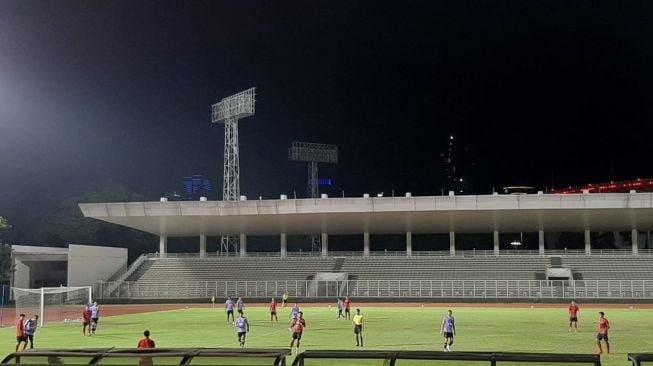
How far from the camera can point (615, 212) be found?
64938 mm

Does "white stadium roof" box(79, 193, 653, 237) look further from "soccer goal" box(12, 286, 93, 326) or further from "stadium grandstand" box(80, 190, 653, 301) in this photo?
"soccer goal" box(12, 286, 93, 326)

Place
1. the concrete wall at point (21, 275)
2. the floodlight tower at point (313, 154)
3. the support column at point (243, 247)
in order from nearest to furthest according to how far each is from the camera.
Result: 1. the concrete wall at point (21, 275)
2. the support column at point (243, 247)
3. the floodlight tower at point (313, 154)

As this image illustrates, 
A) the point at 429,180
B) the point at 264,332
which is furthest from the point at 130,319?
the point at 429,180

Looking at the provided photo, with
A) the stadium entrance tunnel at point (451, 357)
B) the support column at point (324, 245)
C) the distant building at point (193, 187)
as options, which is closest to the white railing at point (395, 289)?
the support column at point (324, 245)

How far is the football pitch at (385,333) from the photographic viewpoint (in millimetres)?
27734

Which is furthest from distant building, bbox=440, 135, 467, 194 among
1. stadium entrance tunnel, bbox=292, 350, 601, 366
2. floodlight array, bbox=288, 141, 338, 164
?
stadium entrance tunnel, bbox=292, 350, 601, 366

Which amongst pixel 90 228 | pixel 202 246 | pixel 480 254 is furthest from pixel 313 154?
pixel 480 254

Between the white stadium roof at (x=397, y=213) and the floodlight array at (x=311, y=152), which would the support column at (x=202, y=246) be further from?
the floodlight array at (x=311, y=152)

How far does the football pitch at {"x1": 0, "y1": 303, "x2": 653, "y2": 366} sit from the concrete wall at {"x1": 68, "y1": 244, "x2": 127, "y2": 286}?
23.1 m

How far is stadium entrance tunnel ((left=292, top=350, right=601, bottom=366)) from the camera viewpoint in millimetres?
7676

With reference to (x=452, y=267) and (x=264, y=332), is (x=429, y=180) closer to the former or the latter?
(x=452, y=267)

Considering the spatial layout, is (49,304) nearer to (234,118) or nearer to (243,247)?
(243,247)

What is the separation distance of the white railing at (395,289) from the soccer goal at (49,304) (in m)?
7.85

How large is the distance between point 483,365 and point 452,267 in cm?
6365
